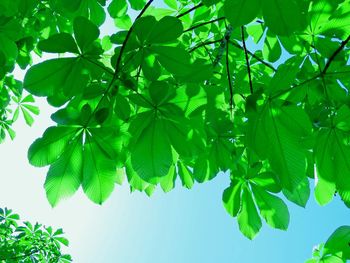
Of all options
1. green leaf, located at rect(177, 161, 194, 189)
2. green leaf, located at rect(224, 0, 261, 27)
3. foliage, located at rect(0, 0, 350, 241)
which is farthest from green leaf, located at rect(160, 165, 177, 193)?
green leaf, located at rect(224, 0, 261, 27)

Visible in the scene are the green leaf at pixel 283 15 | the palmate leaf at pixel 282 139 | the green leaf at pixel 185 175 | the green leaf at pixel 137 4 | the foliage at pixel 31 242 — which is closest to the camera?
the green leaf at pixel 283 15

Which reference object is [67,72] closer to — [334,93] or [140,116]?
[140,116]

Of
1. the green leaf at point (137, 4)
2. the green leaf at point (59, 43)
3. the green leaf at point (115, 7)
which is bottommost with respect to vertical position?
the green leaf at point (59, 43)

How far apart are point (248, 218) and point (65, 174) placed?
2.98ft

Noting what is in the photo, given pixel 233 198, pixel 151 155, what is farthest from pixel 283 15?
pixel 233 198

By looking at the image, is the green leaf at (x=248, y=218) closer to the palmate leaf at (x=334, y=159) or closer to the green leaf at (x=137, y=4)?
the palmate leaf at (x=334, y=159)

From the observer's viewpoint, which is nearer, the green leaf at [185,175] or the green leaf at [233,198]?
the green leaf at [233,198]

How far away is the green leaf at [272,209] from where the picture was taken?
5.16ft

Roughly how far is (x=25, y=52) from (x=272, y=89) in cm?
174

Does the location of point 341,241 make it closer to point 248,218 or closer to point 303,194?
point 303,194

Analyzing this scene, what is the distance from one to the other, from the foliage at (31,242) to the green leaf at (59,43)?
336 cm

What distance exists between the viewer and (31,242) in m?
4.33

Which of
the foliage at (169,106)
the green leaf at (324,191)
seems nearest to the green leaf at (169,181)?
the foliage at (169,106)

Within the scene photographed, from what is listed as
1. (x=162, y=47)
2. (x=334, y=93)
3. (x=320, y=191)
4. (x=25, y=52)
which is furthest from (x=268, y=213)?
(x=25, y=52)
